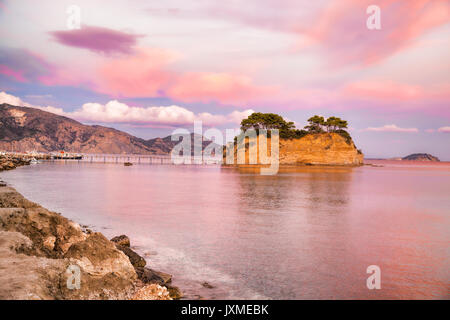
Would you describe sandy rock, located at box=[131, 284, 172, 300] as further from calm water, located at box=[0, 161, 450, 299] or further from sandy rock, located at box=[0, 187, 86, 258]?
sandy rock, located at box=[0, 187, 86, 258]

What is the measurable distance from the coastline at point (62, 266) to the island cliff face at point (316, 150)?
371 ft

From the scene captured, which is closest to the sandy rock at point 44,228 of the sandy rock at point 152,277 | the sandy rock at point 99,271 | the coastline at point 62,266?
the coastline at point 62,266

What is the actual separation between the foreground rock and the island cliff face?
113 metres

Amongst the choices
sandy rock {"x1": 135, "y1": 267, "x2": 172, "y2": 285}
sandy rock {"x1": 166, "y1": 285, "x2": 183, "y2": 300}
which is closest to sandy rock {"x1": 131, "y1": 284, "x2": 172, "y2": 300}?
sandy rock {"x1": 166, "y1": 285, "x2": 183, "y2": 300}

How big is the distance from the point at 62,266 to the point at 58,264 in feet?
0.48

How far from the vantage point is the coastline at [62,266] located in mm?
7234

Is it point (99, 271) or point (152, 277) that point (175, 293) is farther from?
point (99, 271)

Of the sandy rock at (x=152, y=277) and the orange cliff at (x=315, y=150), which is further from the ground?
the orange cliff at (x=315, y=150)

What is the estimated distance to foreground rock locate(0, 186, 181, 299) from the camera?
7176 mm

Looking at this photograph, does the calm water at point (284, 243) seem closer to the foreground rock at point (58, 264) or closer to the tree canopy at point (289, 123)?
the foreground rock at point (58, 264)

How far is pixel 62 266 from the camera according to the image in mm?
8281

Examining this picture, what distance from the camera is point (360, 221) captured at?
22250 mm
